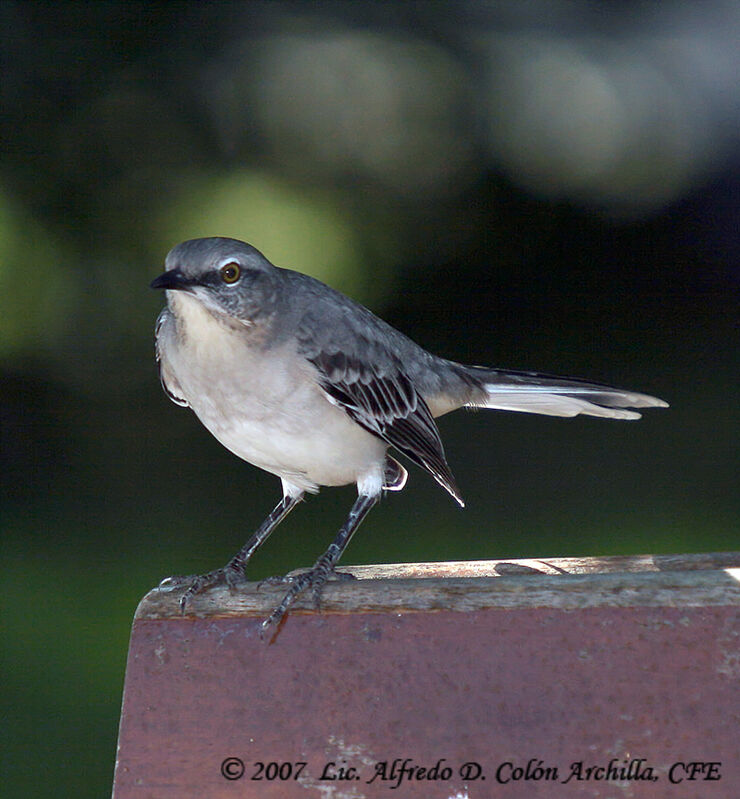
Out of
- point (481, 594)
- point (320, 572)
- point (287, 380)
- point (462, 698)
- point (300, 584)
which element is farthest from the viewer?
point (287, 380)

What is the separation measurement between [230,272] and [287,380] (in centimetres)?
32

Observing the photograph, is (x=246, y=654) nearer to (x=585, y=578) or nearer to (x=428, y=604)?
(x=428, y=604)

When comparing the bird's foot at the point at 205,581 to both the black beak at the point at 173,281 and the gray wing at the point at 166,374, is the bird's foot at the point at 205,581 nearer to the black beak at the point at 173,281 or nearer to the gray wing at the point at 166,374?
the gray wing at the point at 166,374

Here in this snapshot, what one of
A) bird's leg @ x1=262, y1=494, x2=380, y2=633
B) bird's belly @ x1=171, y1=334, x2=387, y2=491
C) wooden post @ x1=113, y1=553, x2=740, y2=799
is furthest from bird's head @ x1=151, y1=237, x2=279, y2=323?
wooden post @ x1=113, y1=553, x2=740, y2=799

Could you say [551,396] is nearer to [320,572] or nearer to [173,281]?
[320,572]

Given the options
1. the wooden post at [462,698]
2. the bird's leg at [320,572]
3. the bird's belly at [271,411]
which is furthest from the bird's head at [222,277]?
the wooden post at [462,698]

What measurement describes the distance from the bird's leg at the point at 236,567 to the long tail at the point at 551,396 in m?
0.74

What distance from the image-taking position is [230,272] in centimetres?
258

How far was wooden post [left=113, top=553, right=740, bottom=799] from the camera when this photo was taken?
198 centimetres

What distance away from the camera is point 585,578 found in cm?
221

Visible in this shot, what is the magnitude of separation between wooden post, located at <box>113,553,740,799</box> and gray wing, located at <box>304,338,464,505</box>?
2.20 feet

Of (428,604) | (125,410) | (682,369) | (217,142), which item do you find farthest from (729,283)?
(428,604)

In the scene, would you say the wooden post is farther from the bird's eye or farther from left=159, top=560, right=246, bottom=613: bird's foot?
the bird's eye

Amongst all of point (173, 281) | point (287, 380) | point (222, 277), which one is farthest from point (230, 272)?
point (287, 380)
